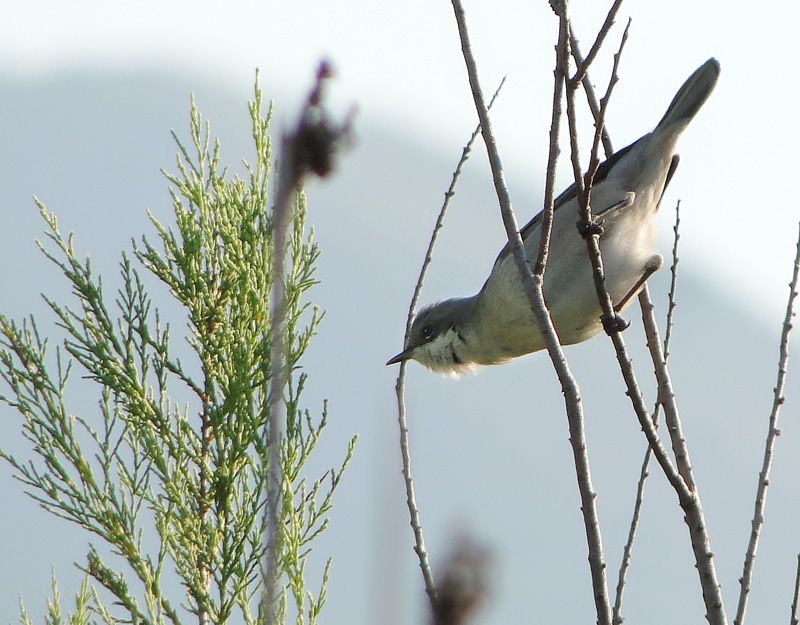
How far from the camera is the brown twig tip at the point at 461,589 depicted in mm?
860

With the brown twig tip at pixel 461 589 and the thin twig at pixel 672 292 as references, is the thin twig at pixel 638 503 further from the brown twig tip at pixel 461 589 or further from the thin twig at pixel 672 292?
the brown twig tip at pixel 461 589

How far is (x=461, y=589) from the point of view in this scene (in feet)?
2.83

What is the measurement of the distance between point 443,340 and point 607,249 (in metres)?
0.93

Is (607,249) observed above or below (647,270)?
above

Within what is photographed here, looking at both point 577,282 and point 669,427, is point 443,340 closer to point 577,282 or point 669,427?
point 577,282

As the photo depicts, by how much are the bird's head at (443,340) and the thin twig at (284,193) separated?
3.55 m

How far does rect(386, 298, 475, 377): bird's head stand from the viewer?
15.1 feet

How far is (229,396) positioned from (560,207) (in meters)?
1.71

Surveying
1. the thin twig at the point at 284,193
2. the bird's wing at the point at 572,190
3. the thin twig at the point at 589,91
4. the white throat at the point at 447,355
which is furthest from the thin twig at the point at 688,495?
the thin twig at the point at 284,193

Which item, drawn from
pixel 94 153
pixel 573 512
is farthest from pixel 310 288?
pixel 94 153

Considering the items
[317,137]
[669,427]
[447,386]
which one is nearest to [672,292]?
[669,427]

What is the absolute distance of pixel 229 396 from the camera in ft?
10.8

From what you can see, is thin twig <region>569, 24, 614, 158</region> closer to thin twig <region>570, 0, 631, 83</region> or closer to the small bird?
thin twig <region>570, 0, 631, 83</region>

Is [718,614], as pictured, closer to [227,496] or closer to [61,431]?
[227,496]
